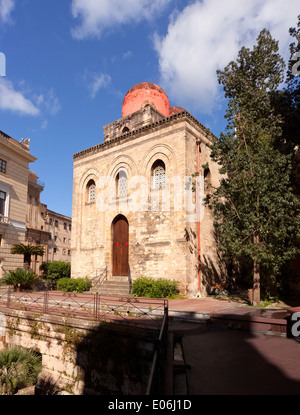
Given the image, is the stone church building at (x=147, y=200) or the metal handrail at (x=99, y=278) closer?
the stone church building at (x=147, y=200)

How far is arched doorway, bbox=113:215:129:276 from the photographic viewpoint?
665 inches

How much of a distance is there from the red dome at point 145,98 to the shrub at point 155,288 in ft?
39.7

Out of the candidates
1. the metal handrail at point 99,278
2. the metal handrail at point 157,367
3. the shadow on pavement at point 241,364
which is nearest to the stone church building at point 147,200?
the metal handrail at point 99,278

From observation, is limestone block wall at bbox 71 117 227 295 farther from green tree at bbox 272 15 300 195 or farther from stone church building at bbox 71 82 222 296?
green tree at bbox 272 15 300 195

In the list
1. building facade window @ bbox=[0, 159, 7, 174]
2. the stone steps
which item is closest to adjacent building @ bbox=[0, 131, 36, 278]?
building facade window @ bbox=[0, 159, 7, 174]

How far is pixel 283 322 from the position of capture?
7312mm

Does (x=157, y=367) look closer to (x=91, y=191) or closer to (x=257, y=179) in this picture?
(x=257, y=179)

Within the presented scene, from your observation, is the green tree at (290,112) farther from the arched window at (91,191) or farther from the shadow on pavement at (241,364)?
the arched window at (91,191)

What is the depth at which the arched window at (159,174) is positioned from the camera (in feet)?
52.6

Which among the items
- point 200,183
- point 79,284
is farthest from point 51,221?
point 200,183

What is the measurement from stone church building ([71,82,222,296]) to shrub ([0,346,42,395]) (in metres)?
7.26

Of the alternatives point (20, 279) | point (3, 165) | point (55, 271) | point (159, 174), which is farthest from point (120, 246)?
point (3, 165)
